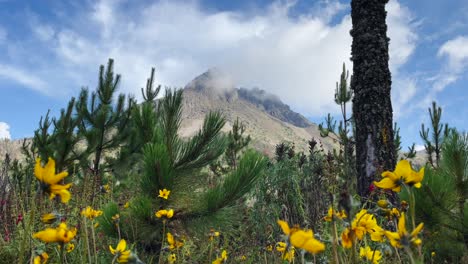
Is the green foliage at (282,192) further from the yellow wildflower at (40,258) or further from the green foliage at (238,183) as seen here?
the yellow wildflower at (40,258)

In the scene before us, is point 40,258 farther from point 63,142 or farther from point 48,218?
point 63,142

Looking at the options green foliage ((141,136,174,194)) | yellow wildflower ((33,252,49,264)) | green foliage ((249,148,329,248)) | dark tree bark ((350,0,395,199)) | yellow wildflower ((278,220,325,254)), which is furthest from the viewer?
green foliage ((249,148,329,248))

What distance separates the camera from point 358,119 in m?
4.25

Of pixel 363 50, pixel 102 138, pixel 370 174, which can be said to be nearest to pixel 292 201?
pixel 370 174

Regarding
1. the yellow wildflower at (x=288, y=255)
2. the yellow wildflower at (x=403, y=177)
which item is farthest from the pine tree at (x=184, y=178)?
the yellow wildflower at (x=403, y=177)

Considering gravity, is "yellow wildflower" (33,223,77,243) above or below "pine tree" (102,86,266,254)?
below

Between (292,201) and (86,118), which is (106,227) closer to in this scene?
(292,201)

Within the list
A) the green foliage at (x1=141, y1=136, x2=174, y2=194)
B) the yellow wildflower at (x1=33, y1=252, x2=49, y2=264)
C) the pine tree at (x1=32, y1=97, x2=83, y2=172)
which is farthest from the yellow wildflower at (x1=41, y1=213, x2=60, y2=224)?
the pine tree at (x1=32, y1=97, x2=83, y2=172)

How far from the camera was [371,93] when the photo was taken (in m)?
4.18

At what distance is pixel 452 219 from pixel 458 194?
0.21 m

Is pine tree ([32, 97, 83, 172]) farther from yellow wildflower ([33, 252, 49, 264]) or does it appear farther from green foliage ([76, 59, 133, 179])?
yellow wildflower ([33, 252, 49, 264])

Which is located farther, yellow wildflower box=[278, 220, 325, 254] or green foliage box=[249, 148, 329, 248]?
green foliage box=[249, 148, 329, 248]

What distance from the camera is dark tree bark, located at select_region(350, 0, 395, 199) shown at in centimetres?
406

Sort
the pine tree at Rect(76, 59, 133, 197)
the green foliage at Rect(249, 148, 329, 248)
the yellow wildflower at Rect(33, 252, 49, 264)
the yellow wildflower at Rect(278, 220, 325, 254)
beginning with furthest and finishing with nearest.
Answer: the pine tree at Rect(76, 59, 133, 197)
the green foliage at Rect(249, 148, 329, 248)
the yellow wildflower at Rect(33, 252, 49, 264)
the yellow wildflower at Rect(278, 220, 325, 254)
